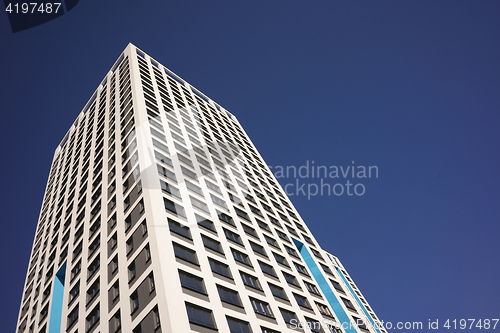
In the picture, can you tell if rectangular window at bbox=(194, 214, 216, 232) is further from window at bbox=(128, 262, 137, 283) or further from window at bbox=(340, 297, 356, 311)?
window at bbox=(340, 297, 356, 311)

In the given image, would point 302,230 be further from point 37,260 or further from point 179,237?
point 37,260

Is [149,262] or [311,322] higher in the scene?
[149,262]

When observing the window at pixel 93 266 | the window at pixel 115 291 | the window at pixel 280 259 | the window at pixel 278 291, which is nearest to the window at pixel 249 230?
the window at pixel 280 259

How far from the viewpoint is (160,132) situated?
4481 centimetres

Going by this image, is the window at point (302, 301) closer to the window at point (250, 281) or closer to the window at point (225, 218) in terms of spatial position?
the window at point (250, 281)

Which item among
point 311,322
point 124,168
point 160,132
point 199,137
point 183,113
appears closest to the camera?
point 311,322

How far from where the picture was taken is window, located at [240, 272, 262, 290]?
103 feet

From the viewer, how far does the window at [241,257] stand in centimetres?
3353

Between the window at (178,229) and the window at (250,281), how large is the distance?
5.76m

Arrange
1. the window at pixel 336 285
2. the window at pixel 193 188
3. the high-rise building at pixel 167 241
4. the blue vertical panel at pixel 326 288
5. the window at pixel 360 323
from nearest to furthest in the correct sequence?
1. the high-rise building at pixel 167 241
2. the window at pixel 193 188
3. the blue vertical panel at pixel 326 288
4. the window at pixel 360 323
5. the window at pixel 336 285

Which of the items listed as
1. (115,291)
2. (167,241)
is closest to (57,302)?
(115,291)

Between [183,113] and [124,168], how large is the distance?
20027 mm

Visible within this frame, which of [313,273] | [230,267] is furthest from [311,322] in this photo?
[313,273]

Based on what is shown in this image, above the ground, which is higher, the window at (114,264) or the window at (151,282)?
the window at (114,264)
